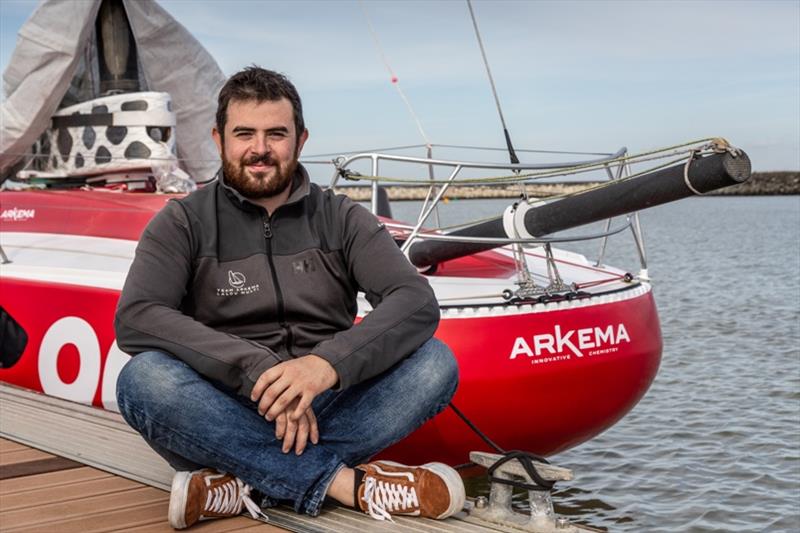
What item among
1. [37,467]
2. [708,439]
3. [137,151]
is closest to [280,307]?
[37,467]

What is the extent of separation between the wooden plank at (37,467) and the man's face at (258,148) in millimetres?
1486

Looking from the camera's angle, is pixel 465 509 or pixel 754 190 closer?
pixel 465 509

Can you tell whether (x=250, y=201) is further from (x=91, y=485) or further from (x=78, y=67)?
(x=78, y=67)

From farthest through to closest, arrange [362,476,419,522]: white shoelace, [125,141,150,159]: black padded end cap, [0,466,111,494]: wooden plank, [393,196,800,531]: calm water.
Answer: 1. [125,141,150,159]: black padded end cap
2. [393,196,800,531]: calm water
3. [0,466,111,494]: wooden plank
4. [362,476,419,522]: white shoelace

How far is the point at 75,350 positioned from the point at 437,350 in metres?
3.48

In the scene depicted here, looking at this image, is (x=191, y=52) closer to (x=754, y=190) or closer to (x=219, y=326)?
(x=219, y=326)

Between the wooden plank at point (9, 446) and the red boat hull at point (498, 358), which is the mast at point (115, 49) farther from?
the wooden plank at point (9, 446)

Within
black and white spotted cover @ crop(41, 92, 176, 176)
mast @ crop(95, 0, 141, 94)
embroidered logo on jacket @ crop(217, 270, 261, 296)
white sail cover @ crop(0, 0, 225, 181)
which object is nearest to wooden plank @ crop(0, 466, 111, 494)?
embroidered logo on jacket @ crop(217, 270, 261, 296)

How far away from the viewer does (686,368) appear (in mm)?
10984

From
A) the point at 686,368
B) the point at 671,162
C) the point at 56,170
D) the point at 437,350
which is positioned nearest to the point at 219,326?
the point at 437,350

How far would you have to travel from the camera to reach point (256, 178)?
3.37 m

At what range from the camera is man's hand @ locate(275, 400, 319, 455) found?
3066mm

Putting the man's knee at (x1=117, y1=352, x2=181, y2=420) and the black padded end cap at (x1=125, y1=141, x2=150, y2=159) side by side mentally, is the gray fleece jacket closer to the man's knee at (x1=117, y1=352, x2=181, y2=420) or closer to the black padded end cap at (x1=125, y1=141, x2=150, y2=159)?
the man's knee at (x1=117, y1=352, x2=181, y2=420)

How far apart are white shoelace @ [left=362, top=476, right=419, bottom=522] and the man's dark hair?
119 cm
